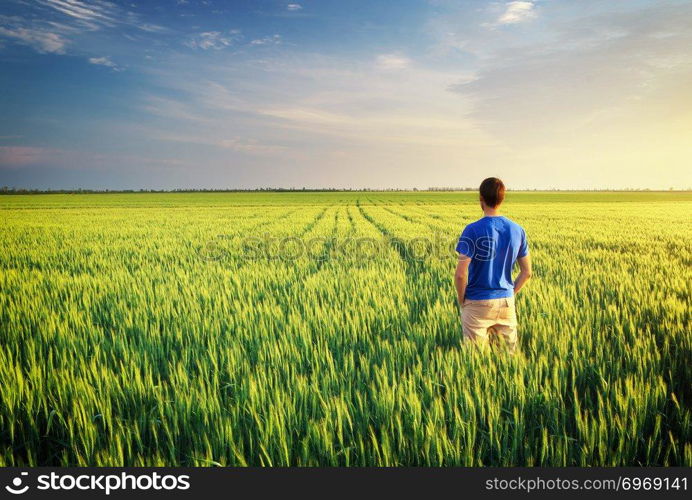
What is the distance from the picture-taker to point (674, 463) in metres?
2.17

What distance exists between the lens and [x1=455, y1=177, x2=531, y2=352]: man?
3029mm

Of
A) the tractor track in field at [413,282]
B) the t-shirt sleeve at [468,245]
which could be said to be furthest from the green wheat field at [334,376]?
the t-shirt sleeve at [468,245]

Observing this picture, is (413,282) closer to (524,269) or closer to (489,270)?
(524,269)

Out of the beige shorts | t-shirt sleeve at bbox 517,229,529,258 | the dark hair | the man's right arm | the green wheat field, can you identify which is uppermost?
the dark hair

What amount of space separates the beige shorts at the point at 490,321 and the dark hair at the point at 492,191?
0.79m

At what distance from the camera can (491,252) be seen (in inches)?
122

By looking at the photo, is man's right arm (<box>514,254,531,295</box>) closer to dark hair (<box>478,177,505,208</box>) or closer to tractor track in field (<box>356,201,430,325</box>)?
dark hair (<box>478,177,505,208</box>)

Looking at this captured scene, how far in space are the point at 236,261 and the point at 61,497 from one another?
281 inches

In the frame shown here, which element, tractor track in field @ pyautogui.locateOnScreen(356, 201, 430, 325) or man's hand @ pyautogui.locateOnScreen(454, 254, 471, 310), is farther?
tractor track in field @ pyautogui.locateOnScreen(356, 201, 430, 325)

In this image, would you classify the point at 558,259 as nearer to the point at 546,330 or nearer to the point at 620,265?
the point at 620,265

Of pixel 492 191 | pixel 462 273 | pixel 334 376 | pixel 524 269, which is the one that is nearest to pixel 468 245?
pixel 462 273

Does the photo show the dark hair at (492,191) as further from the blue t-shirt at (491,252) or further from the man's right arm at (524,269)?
the man's right arm at (524,269)

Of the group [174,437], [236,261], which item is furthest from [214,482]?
[236,261]

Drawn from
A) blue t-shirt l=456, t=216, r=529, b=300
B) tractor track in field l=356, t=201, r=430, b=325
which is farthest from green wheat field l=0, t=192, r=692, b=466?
blue t-shirt l=456, t=216, r=529, b=300
